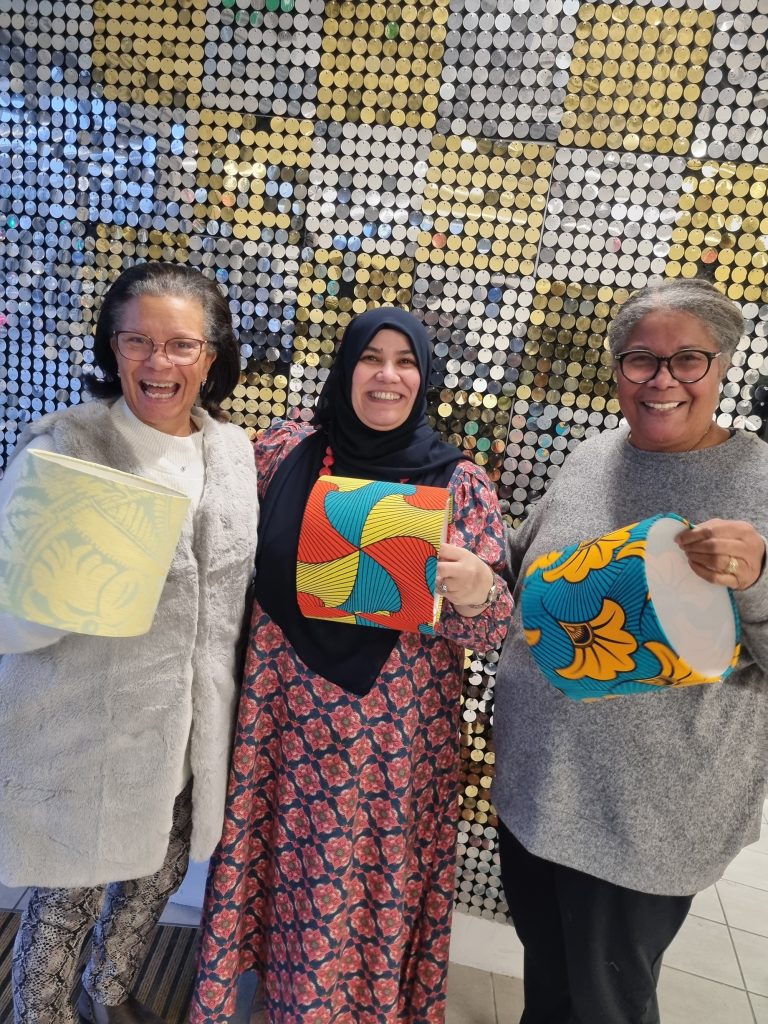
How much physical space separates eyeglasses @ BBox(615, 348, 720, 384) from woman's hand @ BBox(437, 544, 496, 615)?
16.3 inches

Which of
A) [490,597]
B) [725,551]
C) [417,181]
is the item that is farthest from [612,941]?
[417,181]

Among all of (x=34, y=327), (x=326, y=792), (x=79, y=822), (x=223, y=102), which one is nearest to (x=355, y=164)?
(x=223, y=102)

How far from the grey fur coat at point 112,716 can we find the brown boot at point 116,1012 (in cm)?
51

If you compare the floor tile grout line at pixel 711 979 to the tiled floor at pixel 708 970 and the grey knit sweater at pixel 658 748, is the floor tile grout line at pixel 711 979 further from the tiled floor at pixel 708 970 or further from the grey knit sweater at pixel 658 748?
the grey knit sweater at pixel 658 748

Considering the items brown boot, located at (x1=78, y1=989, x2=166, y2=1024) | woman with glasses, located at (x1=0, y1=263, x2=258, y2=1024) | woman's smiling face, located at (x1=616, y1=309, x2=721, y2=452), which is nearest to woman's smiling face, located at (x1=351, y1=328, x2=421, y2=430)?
woman with glasses, located at (x1=0, y1=263, x2=258, y2=1024)

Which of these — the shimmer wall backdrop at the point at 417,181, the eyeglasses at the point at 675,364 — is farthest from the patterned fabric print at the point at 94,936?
the eyeglasses at the point at 675,364

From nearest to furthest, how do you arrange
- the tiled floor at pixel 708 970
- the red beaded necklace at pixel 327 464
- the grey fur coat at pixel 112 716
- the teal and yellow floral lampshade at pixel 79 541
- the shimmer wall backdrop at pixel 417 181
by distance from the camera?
the teal and yellow floral lampshade at pixel 79 541, the grey fur coat at pixel 112 716, the red beaded necklace at pixel 327 464, the shimmer wall backdrop at pixel 417 181, the tiled floor at pixel 708 970

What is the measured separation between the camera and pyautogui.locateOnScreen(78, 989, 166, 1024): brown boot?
1506 millimetres

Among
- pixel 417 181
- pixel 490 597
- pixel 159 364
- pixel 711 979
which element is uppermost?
pixel 417 181

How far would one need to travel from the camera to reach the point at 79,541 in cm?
94

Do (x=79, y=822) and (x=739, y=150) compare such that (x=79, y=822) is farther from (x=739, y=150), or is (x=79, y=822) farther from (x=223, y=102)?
(x=739, y=150)

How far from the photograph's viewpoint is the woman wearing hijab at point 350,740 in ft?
4.22

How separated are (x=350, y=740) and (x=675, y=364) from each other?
0.91m

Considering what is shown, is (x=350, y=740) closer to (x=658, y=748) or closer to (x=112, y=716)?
(x=112, y=716)
